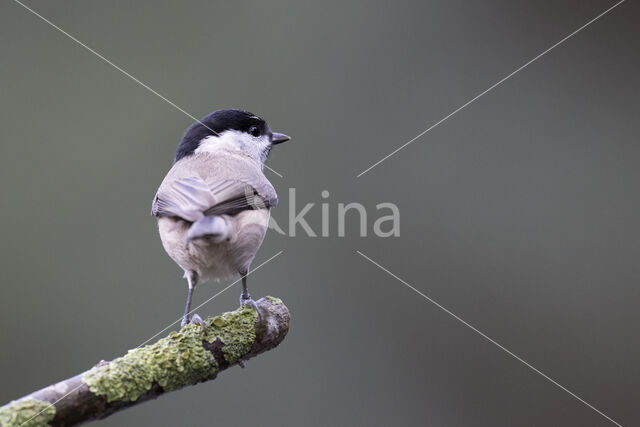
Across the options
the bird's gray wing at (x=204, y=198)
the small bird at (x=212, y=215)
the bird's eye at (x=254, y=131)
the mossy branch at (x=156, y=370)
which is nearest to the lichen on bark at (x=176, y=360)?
the mossy branch at (x=156, y=370)

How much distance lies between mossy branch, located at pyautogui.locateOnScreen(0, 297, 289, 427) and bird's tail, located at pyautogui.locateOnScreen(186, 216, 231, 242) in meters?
0.34

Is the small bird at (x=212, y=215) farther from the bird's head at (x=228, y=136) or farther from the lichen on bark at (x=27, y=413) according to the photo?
the lichen on bark at (x=27, y=413)

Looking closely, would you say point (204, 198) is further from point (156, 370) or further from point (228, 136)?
point (228, 136)

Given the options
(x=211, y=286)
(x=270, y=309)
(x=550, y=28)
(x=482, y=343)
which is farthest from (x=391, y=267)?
(x=550, y=28)

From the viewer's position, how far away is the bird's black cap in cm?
367

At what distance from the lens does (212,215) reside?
8.81 ft

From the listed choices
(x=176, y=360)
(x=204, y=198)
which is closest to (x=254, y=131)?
(x=204, y=198)

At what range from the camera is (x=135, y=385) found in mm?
1937

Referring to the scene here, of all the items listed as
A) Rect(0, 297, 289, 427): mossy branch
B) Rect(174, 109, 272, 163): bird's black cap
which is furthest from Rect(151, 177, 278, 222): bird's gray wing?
Rect(174, 109, 272, 163): bird's black cap

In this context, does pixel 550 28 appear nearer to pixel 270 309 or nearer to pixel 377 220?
pixel 377 220

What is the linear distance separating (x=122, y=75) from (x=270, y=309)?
4.27 metres

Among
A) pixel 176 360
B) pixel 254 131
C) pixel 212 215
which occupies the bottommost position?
pixel 176 360

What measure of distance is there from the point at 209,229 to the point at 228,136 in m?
1.43

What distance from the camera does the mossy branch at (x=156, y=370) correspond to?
169 centimetres
